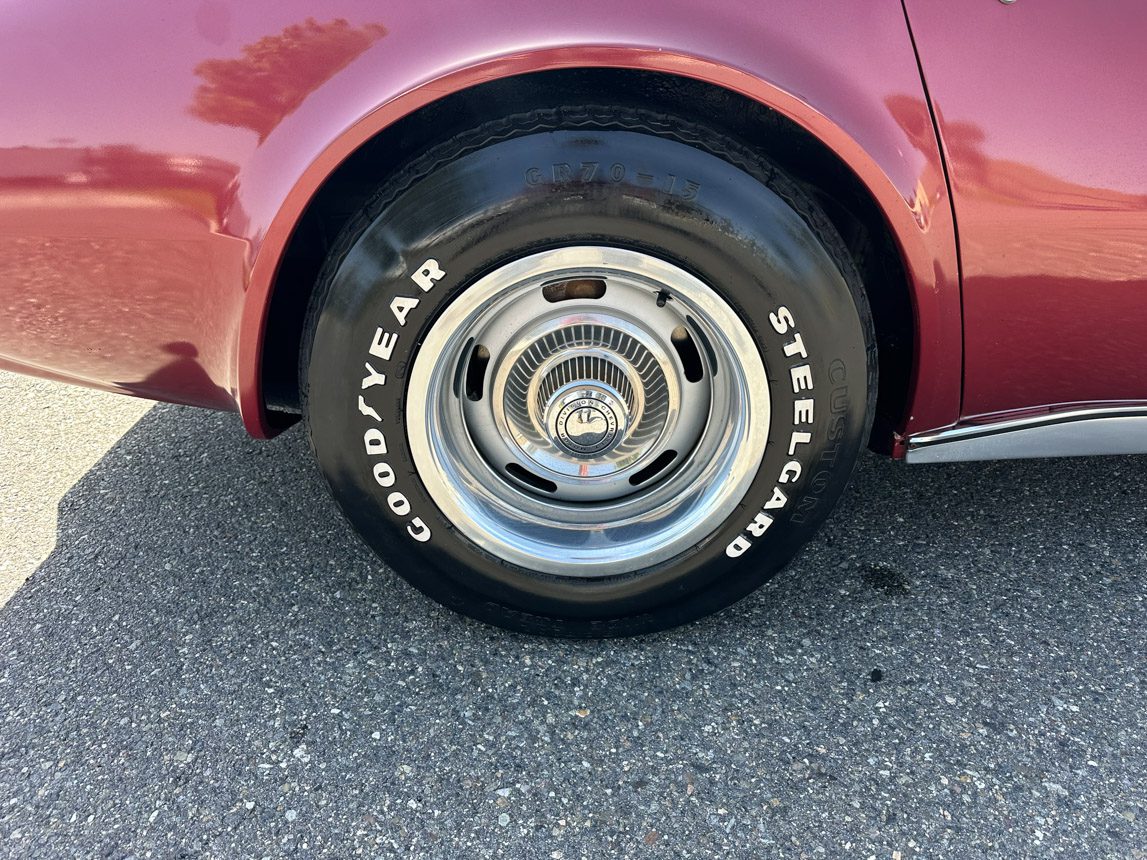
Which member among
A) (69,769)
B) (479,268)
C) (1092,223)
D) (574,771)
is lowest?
(69,769)

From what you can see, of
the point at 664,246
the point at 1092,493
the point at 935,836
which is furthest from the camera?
the point at 1092,493

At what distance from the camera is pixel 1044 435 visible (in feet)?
5.90

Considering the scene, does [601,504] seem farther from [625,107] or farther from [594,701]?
[625,107]

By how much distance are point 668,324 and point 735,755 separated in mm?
799

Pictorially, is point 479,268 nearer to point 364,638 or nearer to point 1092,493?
point 364,638

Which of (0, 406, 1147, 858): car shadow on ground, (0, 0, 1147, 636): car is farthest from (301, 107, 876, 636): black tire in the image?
(0, 406, 1147, 858): car shadow on ground

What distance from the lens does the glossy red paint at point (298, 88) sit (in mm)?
1505

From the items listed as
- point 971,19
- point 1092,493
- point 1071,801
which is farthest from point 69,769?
point 1092,493

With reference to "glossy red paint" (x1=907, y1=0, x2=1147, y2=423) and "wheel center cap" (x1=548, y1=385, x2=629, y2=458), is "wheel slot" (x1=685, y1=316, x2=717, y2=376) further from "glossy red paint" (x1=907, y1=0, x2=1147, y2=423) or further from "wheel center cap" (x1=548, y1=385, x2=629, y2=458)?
"glossy red paint" (x1=907, y1=0, x2=1147, y2=423)

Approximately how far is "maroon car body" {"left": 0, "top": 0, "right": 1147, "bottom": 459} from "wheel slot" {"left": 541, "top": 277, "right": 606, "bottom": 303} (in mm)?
415

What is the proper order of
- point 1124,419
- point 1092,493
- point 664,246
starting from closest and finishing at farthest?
point 664,246, point 1124,419, point 1092,493

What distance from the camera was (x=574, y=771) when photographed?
64.6 inches

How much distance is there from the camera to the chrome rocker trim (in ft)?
5.90

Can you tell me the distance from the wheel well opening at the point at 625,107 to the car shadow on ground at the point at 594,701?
1.44 ft
